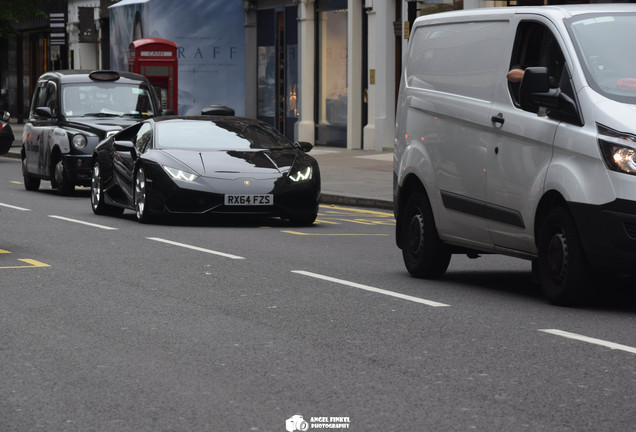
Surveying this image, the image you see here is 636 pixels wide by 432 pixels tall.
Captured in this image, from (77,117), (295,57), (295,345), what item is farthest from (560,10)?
(295,57)

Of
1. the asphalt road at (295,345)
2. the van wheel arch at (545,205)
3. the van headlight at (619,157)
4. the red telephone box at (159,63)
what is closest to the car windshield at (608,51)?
the van headlight at (619,157)

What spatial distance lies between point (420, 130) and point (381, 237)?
4.17 meters

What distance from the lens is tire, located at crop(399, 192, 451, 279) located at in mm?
10602

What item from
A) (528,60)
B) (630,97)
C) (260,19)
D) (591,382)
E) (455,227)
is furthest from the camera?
(260,19)

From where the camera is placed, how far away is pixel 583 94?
28.9ft

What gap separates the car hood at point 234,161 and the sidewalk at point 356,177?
156 inches

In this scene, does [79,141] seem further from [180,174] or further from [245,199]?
[245,199]

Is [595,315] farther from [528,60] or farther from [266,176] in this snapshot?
[266,176]

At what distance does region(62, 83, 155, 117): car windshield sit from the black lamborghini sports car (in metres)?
4.74

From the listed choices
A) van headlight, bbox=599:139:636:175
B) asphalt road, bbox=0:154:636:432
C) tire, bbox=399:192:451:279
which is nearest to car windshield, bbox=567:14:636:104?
van headlight, bbox=599:139:636:175

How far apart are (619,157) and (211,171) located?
25.1 feet

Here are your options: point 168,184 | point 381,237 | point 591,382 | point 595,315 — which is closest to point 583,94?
point 595,315

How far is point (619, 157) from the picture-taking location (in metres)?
8.45

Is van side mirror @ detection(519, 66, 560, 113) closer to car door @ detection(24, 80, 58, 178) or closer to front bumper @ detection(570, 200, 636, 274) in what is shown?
front bumper @ detection(570, 200, 636, 274)
